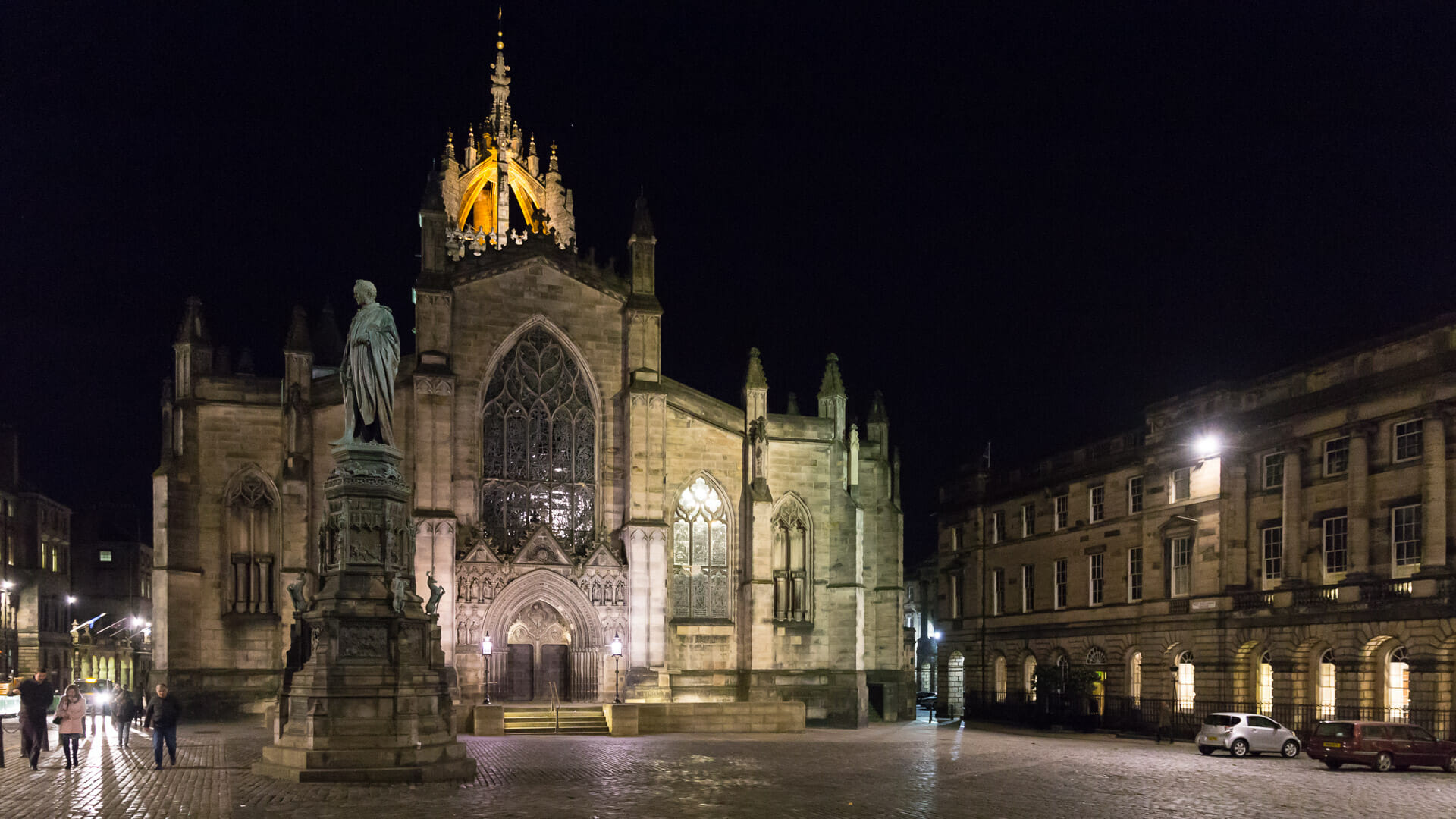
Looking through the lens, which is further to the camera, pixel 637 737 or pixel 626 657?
pixel 626 657

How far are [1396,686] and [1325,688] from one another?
8.55ft

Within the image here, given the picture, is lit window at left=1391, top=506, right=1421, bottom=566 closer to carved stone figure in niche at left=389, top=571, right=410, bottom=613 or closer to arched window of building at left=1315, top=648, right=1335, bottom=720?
arched window of building at left=1315, top=648, right=1335, bottom=720

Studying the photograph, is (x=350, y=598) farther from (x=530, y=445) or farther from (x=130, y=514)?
(x=130, y=514)

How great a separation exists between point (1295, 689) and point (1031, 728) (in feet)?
38.2

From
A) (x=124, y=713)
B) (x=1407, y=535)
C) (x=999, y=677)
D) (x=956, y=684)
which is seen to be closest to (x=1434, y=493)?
(x=1407, y=535)

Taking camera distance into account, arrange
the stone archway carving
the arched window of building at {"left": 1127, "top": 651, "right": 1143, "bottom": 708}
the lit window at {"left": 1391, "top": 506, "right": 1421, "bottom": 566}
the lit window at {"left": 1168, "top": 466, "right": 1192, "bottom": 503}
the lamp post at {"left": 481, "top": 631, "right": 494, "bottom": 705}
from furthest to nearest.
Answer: the arched window of building at {"left": 1127, "top": 651, "right": 1143, "bottom": 708}
the lit window at {"left": 1168, "top": 466, "right": 1192, "bottom": 503}
the stone archway carving
the lamp post at {"left": 481, "top": 631, "right": 494, "bottom": 705}
the lit window at {"left": 1391, "top": 506, "right": 1421, "bottom": 566}

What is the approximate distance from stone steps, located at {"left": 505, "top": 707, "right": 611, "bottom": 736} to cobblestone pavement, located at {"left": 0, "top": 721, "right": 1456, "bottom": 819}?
4.03m

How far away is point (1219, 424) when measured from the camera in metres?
41.5

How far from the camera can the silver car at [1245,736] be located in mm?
31234

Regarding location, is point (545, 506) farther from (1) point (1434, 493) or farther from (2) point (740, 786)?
(1) point (1434, 493)

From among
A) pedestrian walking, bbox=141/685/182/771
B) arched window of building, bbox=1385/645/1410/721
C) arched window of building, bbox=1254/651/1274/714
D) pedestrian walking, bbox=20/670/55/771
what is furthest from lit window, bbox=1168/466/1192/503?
pedestrian walking, bbox=20/670/55/771

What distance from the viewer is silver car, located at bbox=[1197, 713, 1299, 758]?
31234 millimetres

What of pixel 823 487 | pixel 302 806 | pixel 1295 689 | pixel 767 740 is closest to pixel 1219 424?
pixel 1295 689

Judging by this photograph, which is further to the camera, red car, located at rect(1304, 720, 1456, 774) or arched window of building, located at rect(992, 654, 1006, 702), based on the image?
arched window of building, located at rect(992, 654, 1006, 702)
